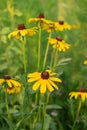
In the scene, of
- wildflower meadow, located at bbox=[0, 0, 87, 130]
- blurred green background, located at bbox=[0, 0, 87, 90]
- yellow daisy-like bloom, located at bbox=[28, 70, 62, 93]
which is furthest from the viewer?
blurred green background, located at bbox=[0, 0, 87, 90]

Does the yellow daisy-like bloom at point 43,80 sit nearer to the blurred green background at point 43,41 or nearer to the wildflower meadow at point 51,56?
the wildflower meadow at point 51,56

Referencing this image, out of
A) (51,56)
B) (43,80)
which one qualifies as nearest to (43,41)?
(51,56)

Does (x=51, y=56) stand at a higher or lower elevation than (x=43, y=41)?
lower

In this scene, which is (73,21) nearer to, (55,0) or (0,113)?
(55,0)

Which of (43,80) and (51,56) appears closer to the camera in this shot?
(43,80)

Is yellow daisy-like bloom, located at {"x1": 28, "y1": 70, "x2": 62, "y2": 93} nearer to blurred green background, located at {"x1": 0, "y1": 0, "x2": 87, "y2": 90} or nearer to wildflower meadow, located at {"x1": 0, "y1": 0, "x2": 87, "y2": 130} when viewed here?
wildflower meadow, located at {"x1": 0, "y1": 0, "x2": 87, "y2": 130}

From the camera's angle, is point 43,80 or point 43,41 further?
point 43,41

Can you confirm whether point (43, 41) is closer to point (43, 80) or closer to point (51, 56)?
point (51, 56)

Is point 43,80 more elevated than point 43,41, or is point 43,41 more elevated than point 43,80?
point 43,41

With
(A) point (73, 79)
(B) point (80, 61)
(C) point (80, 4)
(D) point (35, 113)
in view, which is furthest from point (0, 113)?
(C) point (80, 4)

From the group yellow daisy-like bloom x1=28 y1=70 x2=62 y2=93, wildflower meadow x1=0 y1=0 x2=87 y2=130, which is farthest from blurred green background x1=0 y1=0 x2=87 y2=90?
yellow daisy-like bloom x1=28 y1=70 x2=62 y2=93

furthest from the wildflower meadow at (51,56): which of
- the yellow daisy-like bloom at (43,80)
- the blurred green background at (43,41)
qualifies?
the yellow daisy-like bloom at (43,80)
